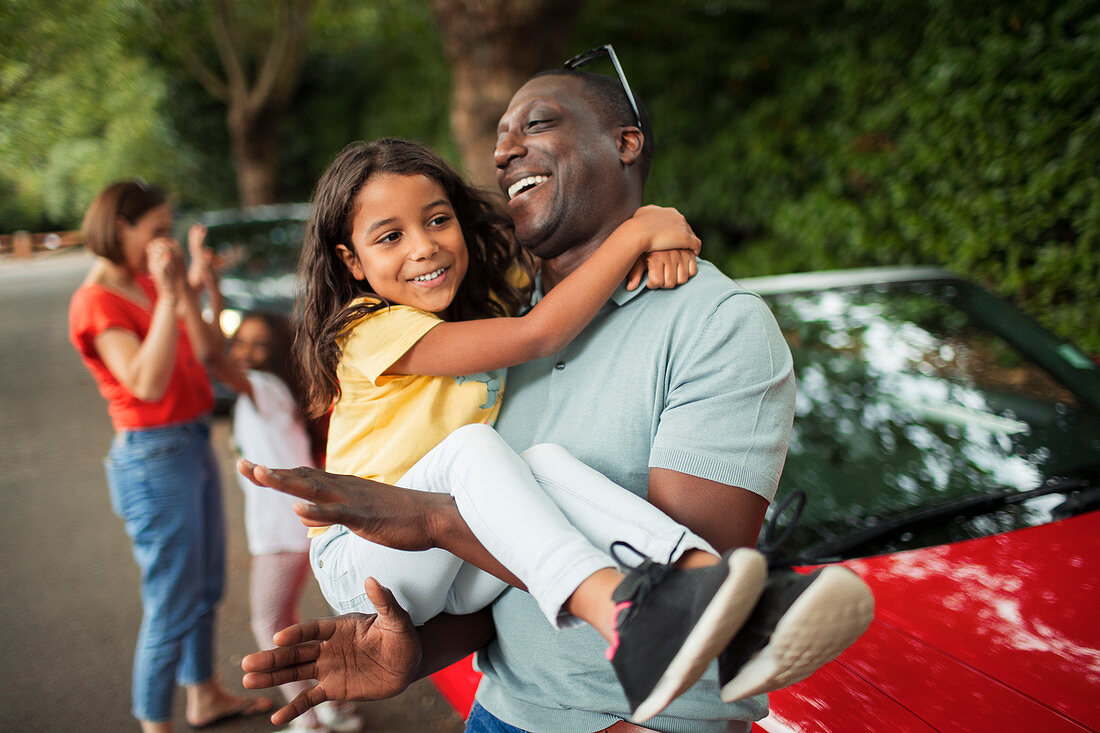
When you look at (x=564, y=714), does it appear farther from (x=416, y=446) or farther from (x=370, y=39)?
(x=370, y=39)

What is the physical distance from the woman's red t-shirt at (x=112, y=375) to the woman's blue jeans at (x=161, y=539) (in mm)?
48

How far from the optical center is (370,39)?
14.1 metres

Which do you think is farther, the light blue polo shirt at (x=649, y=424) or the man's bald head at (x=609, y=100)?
the man's bald head at (x=609, y=100)

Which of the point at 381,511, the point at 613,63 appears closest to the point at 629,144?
the point at 613,63

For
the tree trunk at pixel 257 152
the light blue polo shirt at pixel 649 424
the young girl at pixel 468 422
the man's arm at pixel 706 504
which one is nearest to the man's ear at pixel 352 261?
the young girl at pixel 468 422

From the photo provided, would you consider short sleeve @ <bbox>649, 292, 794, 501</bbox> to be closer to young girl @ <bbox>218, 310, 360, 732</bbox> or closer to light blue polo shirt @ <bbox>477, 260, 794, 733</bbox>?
light blue polo shirt @ <bbox>477, 260, 794, 733</bbox>

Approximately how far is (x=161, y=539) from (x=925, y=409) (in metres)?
2.71

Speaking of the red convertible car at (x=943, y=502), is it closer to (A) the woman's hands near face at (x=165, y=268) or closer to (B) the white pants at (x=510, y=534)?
(B) the white pants at (x=510, y=534)

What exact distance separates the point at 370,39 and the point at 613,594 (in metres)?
14.7

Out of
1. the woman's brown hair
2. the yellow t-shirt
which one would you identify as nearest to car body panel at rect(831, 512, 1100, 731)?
the yellow t-shirt

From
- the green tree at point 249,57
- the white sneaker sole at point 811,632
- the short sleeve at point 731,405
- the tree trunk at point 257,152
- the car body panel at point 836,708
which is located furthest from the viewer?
the tree trunk at point 257,152

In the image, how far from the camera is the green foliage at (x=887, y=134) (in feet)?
15.4

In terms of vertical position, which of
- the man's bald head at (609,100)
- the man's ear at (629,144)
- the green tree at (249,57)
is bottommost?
the man's ear at (629,144)

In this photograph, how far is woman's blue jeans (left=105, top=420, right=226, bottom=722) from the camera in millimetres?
2695
